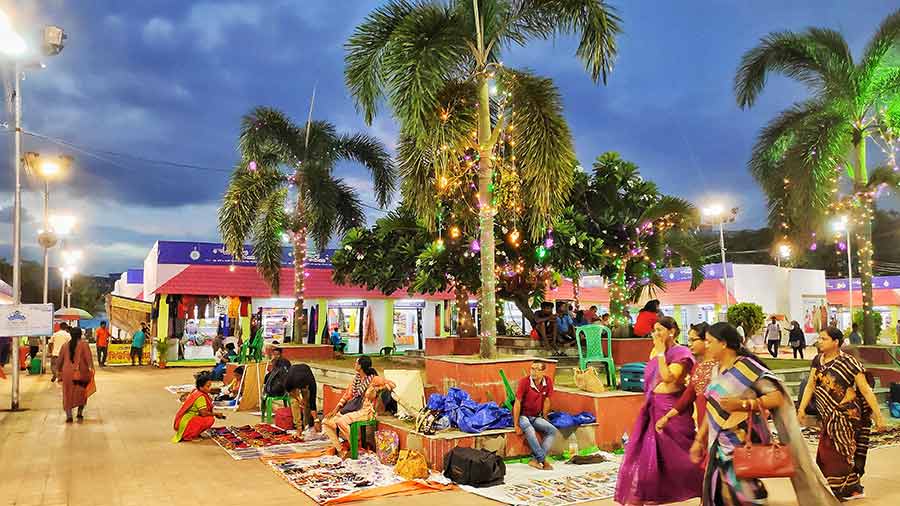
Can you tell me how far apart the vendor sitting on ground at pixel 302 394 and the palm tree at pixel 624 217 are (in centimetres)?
838

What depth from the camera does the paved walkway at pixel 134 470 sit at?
6.47m

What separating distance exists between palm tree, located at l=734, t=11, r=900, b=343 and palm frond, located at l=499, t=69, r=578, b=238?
6.64m

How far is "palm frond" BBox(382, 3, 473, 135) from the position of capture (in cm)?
941

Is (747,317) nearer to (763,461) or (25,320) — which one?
(25,320)

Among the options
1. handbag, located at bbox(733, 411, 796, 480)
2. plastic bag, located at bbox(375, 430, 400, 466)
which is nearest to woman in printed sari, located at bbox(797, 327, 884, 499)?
handbag, located at bbox(733, 411, 796, 480)

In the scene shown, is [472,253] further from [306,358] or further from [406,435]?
[406,435]

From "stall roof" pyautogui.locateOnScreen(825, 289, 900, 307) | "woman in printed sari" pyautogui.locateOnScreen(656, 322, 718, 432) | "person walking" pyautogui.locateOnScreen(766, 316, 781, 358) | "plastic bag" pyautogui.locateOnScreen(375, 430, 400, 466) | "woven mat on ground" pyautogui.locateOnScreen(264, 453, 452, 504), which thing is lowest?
"woven mat on ground" pyautogui.locateOnScreen(264, 453, 452, 504)

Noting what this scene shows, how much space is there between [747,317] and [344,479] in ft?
72.6

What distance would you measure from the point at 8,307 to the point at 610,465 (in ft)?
39.0

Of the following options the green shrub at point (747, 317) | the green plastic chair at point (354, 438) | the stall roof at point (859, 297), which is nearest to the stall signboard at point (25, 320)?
the green plastic chair at point (354, 438)

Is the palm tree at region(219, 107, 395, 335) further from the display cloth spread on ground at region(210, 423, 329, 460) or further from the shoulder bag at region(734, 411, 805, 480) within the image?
the shoulder bag at region(734, 411, 805, 480)

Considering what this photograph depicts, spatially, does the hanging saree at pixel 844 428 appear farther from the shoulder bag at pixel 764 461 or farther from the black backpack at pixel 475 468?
the black backpack at pixel 475 468

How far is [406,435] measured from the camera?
805 cm

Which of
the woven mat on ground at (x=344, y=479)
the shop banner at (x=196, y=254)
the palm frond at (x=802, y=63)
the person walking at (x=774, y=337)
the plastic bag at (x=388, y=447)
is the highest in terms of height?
the palm frond at (x=802, y=63)
